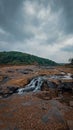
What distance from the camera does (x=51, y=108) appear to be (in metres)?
16.8

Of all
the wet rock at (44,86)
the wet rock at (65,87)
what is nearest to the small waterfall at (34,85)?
the wet rock at (44,86)

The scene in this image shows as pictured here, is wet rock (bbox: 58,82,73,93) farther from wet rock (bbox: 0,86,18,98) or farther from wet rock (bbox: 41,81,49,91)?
wet rock (bbox: 0,86,18,98)

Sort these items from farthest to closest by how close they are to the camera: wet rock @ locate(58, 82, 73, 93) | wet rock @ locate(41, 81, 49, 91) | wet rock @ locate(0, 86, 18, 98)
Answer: wet rock @ locate(41, 81, 49, 91)
wet rock @ locate(58, 82, 73, 93)
wet rock @ locate(0, 86, 18, 98)

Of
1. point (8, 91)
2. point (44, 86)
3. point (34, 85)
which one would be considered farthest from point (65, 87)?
point (8, 91)

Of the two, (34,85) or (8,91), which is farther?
(34,85)

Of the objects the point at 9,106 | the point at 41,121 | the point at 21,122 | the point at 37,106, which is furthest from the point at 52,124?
the point at 9,106

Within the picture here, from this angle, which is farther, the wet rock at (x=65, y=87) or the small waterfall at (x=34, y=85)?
the small waterfall at (x=34, y=85)

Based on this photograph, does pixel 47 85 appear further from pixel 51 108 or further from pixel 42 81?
pixel 51 108

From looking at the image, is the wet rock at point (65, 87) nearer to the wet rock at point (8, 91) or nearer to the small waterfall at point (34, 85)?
the small waterfall at point (34, 85)

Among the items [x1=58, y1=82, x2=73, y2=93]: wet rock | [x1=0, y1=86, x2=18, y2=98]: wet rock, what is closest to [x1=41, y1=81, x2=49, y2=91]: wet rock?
[x1=58, y1=82, x2=73, y2=93]: wet rock

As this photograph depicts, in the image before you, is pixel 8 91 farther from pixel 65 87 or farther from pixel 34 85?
pixel 65 87

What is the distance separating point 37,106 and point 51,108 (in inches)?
64.6

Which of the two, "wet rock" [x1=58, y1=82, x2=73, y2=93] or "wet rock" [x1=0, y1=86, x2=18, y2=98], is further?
"wet rock" [x1=58, y1=82, x2=73, y2=93]

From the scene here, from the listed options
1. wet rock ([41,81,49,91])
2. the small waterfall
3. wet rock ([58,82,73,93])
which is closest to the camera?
wet rock ([58,82,73,93])
